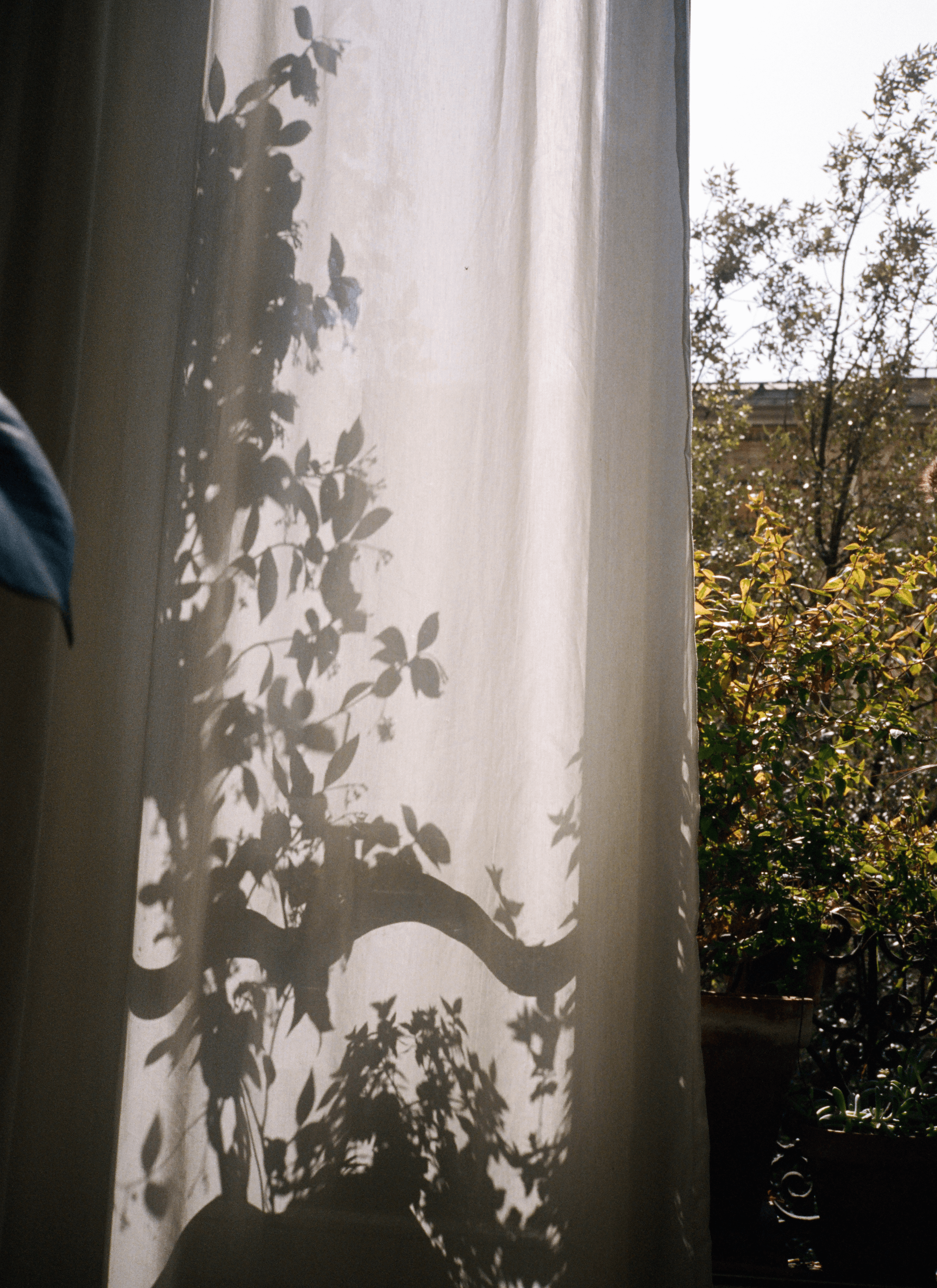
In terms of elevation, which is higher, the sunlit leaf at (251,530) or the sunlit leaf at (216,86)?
the sunlit leaf at (216,86)

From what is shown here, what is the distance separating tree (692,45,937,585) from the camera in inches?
72.9

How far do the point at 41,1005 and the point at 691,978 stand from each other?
0.72 metres

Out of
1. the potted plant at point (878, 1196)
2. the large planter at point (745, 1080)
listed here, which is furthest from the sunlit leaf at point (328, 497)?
the potted plant at point (878, 1196)

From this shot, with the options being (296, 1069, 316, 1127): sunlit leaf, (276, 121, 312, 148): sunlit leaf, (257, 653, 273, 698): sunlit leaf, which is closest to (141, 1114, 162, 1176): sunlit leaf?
(296, 1069, 316, 1127): sunlit leaf

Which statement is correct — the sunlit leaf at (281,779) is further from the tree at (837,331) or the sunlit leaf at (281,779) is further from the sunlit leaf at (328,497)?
the tree at (837,331)

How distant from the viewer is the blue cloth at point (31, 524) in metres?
0.30

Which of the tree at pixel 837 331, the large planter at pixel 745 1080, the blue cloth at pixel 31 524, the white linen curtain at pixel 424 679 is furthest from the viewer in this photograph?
the tree at pixel 837 331

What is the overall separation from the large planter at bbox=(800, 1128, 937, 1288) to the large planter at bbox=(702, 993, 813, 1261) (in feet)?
0.23

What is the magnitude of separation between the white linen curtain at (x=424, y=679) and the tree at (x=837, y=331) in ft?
2.98

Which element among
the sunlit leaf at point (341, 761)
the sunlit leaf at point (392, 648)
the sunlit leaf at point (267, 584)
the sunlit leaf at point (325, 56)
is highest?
the sunlit leaf at point (325, 56)

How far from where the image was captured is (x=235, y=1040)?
968 millimetres

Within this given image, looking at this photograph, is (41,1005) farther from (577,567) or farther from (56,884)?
A: (577,567)

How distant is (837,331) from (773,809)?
125cm

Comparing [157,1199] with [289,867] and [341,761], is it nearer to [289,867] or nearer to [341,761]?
[289,867]
